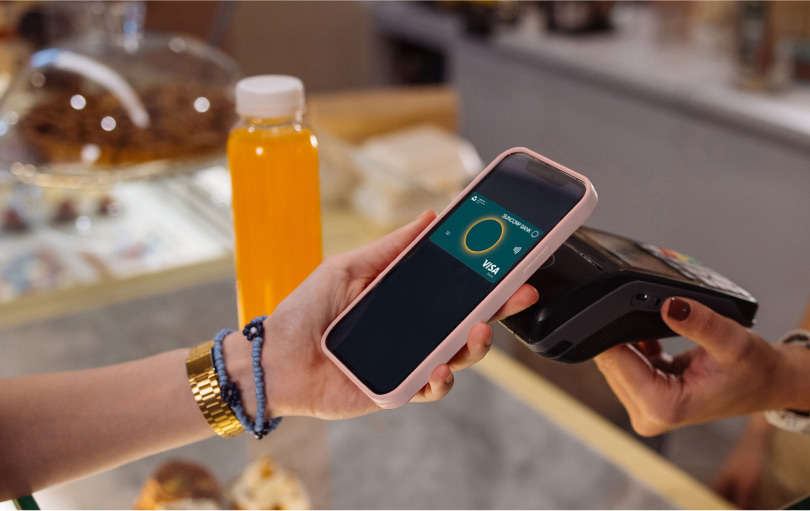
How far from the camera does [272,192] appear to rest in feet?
2.04

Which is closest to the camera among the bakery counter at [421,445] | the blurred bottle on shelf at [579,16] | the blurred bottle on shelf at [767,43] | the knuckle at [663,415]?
the knuckle at [663,415]

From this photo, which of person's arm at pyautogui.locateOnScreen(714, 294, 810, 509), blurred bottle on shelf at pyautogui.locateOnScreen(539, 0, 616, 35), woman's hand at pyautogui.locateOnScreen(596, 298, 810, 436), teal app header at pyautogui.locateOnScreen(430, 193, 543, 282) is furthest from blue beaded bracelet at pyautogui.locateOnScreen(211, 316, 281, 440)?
blurred bottle on shelf at pyautogui.locateOnScreen(539, 0, 616, 35)

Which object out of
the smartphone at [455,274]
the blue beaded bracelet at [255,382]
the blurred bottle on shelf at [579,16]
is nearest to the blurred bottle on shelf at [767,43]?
the blurred bottle on shelf at [579,16]

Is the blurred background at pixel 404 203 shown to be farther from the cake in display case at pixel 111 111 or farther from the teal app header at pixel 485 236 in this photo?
the teal app header at pixel 485 236

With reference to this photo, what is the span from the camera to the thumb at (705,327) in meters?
0.56

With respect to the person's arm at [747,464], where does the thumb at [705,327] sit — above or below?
above

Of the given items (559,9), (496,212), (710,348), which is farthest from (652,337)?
(559,9)

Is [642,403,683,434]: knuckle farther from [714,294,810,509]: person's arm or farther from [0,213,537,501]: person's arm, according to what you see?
[0,213,537,501]: person's arm

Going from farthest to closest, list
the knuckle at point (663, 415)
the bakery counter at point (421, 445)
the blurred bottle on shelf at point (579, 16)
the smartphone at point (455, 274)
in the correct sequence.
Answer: the blurred bottle on shelf at point (579, 16) < the bakery counter at point (421, 445) < the knuckle at point (663, 415) < the smartphone at point (455, 274)

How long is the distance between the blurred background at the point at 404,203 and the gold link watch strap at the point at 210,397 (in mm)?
149

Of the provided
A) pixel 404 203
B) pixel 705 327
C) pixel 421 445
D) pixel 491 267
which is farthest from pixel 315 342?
pixel 404 203

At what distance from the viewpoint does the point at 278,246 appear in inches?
25.2

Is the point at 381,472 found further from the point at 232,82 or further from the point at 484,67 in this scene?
the point at 484,67

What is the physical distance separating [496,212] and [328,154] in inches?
35.8
